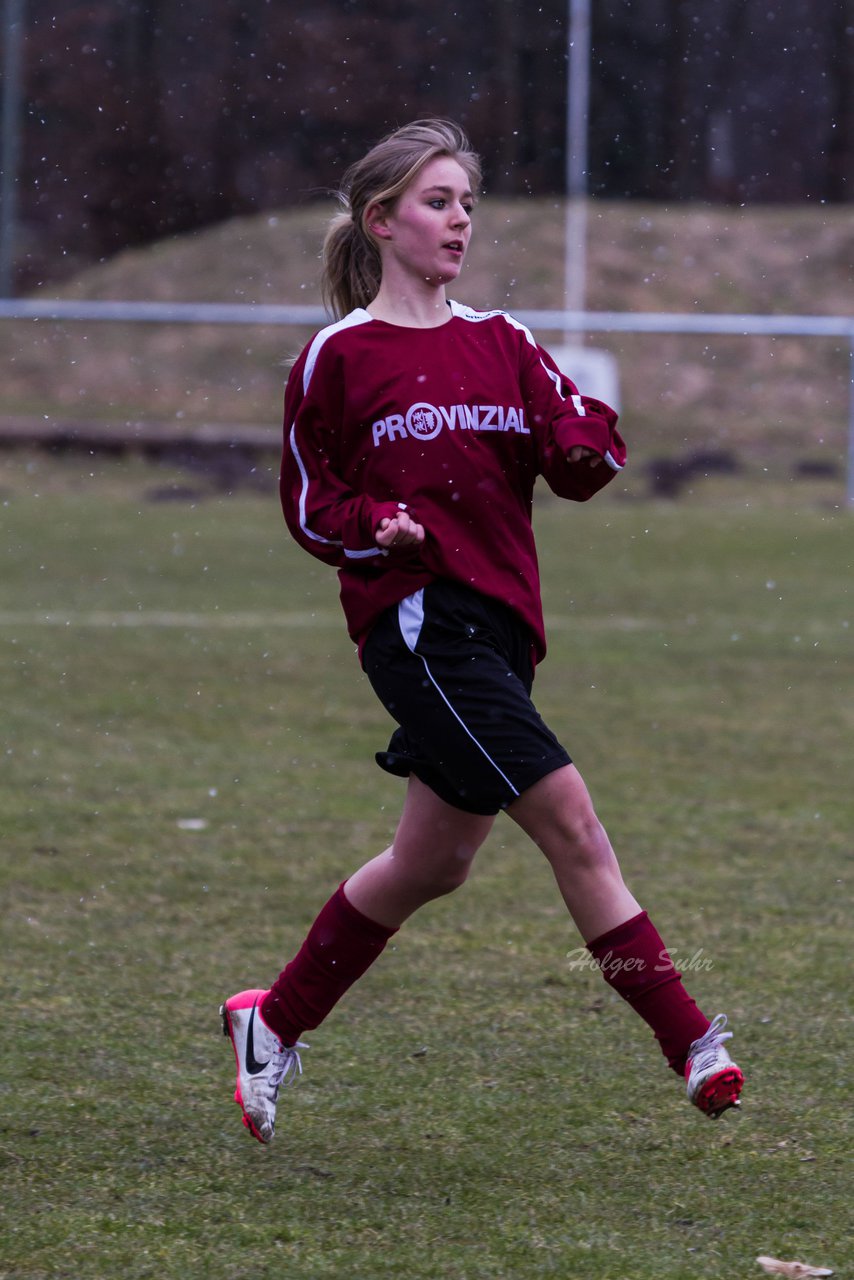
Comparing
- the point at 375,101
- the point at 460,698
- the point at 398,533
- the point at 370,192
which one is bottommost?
the point at 460,698

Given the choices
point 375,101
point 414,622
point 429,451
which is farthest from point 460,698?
point 375,101

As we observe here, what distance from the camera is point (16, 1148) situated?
340 centimetres

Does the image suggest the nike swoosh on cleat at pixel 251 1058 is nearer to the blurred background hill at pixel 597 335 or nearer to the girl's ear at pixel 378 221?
the girl's ear at pixel 378 221

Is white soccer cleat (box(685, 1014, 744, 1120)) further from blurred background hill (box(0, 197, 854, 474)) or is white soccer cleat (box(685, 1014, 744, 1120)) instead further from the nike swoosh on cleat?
blurred background hill (box(0, 197, 854, 474))

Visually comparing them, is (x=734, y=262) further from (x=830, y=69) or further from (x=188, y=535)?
(x=188, y=535)

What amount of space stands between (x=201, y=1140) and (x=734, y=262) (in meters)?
24.9

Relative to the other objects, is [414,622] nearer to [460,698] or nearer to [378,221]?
[460,698]

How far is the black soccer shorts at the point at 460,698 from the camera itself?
3.27 m

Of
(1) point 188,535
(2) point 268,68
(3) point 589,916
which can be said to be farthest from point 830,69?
(3) point 589,916

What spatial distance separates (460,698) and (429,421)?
48 cm

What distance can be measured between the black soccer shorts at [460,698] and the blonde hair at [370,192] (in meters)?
0.69

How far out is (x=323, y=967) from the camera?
3.57 metres

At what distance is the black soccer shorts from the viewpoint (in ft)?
10.7

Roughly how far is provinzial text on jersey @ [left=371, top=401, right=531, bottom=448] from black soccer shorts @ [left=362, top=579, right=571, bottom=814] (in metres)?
0.26
